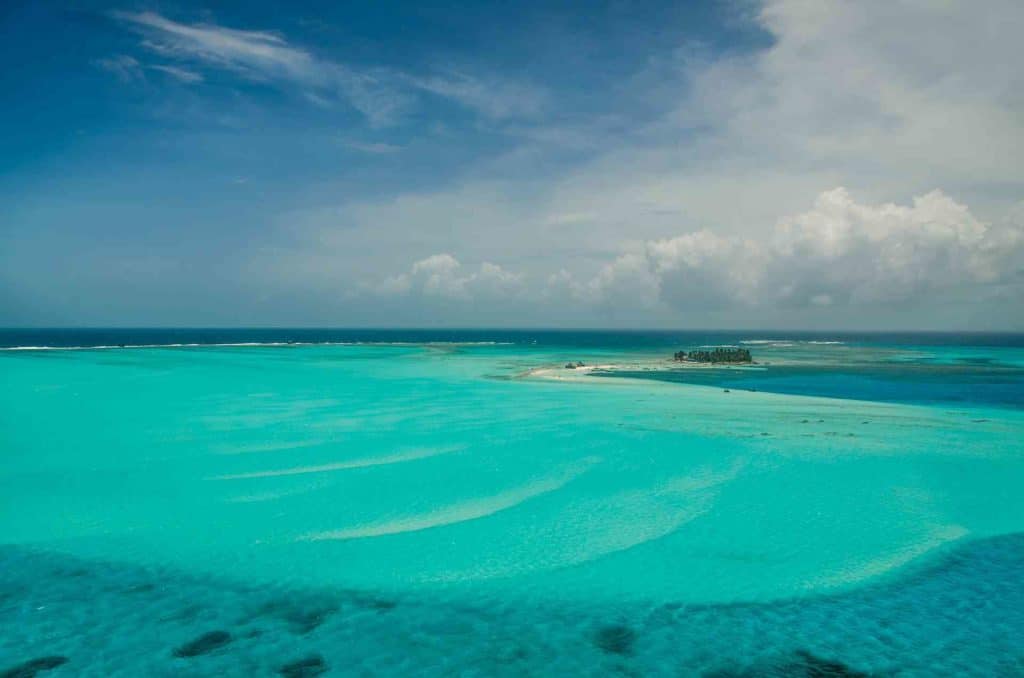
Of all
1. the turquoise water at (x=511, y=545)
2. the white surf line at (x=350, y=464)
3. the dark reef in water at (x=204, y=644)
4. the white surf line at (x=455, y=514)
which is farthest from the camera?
the white surf line at (x=350, y=464)

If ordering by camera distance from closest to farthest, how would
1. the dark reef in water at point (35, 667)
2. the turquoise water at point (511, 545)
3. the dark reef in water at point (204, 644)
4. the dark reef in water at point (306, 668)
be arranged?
the dark reef in water at point (35, 667) < the dark reef in water at point (306, 668) < the dark reef in water at point (204, 644) < the turquoise water at point (511, 545)

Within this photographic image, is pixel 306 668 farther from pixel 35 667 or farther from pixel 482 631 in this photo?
pixel 35 667

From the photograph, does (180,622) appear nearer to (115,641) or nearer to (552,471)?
(115,641)

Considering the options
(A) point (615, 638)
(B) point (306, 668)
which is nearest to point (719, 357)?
(A) point (615, 638)

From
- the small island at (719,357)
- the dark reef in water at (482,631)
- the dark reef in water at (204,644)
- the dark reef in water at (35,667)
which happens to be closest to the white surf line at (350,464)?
the dark reef in water at (482,631)

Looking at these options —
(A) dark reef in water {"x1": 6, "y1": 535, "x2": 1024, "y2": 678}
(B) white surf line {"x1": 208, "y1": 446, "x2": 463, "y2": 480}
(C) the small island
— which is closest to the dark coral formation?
(A) dark reef in water {"x1": 6, "y1": 535, "x2": 1024, "y2": 678}

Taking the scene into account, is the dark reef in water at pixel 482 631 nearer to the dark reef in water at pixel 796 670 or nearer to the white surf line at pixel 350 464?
the dark reef in water at pixel 796 670
